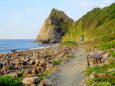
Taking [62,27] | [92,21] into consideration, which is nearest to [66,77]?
[92,21]

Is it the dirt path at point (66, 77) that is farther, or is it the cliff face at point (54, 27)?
the cliff face at point (54, 27)

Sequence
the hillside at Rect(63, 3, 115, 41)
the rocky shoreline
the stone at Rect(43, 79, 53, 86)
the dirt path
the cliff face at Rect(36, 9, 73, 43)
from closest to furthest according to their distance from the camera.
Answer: the stone at Rect(43, 79, 53, 86) → the dirt path → the rocky shoreline → the hillside at Rect(63, 3, 115, 41) → the cliff face at Rect(36, 9, 73, 43)

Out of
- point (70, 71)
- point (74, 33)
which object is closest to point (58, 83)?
point (70, 71)

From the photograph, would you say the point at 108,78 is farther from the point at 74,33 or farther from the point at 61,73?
the point at 74,33

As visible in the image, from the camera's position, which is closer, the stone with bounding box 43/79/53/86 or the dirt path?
the stone with bounding box 43/79/53/86

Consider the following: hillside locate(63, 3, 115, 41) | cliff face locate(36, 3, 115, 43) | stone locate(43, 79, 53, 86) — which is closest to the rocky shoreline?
stone locate(43, 79, 53, 86)

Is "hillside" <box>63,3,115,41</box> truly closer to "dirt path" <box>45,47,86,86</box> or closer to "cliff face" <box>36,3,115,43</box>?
"cliff face" <box>36,3,115,43</box>

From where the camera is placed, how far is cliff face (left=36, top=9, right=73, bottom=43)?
516 feet

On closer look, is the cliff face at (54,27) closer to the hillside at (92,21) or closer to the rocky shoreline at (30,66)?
the hillside at (92,21)

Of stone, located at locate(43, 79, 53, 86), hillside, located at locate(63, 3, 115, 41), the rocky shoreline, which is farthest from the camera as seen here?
hillside, located at locate(63, 3, 115, 41)

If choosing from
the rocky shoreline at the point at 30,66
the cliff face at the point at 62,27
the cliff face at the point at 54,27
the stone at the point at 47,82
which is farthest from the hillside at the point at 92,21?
the stone at the point at 47,82

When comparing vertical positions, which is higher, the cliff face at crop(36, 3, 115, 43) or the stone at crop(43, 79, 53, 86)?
the cliff face at crop(36, 3, 115, 43)

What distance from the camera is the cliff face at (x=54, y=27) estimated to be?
157 m

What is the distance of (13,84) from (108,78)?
541 cm
